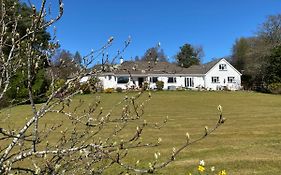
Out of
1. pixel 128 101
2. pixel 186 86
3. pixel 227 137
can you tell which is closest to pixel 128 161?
pixel 227 137

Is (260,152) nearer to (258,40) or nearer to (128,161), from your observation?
(128,161)

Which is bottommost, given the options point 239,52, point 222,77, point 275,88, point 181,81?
point 275,88

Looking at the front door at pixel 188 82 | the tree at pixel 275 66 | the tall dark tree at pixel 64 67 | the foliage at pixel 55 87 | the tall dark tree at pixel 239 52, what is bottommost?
the foliage at pixel 55 87

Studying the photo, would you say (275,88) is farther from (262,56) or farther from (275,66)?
(262,56)

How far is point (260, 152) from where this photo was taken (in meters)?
9.67

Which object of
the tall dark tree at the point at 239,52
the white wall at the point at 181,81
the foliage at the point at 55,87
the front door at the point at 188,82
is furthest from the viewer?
the tall dark tree at the point at 239,52

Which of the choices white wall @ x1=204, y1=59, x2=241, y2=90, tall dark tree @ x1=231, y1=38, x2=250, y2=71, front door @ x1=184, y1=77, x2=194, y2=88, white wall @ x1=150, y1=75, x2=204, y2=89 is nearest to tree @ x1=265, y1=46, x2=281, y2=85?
white wall @ x1=204, y1=59, x2=241, y2=90

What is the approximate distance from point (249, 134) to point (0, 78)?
37.8ft

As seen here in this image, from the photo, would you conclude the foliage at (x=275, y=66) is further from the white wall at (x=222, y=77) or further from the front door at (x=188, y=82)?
the front door at (x=188, y=82)

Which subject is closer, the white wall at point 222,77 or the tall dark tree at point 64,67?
the tall dark tree at point 64,67

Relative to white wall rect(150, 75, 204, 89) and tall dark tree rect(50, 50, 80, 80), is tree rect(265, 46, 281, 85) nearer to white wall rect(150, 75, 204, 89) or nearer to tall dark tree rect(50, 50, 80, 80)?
white wall rect(150, 75, 204, 89)

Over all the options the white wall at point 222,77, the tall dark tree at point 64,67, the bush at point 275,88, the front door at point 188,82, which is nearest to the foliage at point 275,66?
the bush at point 275,88

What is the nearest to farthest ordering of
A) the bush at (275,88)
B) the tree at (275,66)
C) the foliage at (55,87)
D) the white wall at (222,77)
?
the foliage at (55,87) → the bush at (275,88) → the tree at (275,66) → the white wall at (222,77)

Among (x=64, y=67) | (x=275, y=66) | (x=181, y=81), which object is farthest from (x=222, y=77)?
(x=64, y=67)
